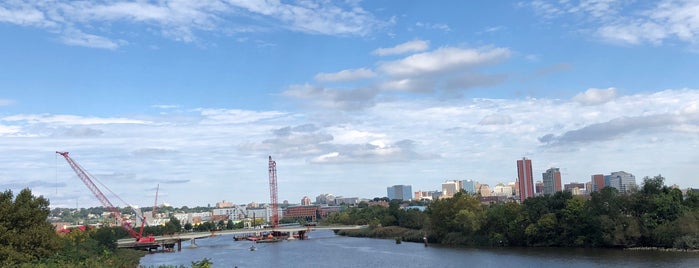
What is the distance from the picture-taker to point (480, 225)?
2645 inches

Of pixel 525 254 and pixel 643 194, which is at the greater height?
pixel 643 194

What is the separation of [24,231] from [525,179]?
483ft

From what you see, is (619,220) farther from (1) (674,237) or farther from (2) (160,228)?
(2) (160,228)

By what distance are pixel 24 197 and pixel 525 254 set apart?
38.0 m

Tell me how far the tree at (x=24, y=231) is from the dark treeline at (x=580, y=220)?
4170cm

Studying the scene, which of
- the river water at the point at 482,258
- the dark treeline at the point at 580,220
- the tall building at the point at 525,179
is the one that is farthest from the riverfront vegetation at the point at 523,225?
the tall building at the point at 525,179

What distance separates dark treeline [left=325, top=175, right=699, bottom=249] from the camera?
163ft

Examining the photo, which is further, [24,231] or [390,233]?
[390,233]

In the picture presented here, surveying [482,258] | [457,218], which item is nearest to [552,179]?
[457,218]

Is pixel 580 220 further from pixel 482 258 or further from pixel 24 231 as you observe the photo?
pixel 24 231

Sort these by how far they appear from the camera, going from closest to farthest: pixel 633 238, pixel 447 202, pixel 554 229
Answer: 1. pixel 633 238
2. pixel 554 229
3. pixel 447 202

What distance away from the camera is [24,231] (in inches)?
1431

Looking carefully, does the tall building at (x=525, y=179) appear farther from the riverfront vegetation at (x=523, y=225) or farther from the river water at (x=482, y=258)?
the river water at (x=482, y=258)

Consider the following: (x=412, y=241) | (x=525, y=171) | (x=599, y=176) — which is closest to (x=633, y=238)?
(x=412, y=241)
